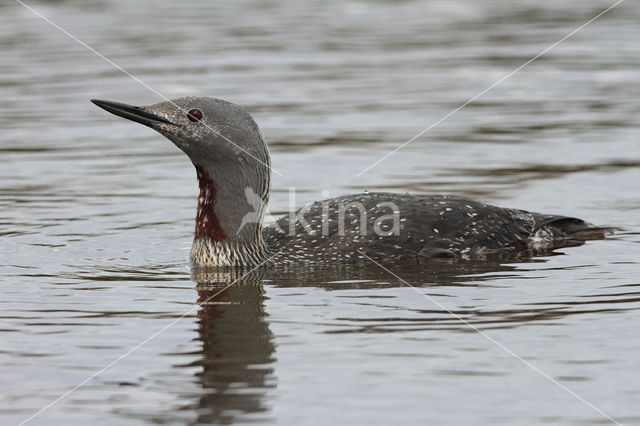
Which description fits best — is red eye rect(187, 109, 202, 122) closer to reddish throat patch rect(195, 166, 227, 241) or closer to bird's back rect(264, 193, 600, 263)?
reddish throat patch rect(195, 166, 227, 241)

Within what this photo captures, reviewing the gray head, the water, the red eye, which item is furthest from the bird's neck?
the red eye

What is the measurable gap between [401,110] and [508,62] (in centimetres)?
282

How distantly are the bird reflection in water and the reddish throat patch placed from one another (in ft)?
0.71

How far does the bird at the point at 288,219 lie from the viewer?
656 centimetres

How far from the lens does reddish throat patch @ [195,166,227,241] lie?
6.73m

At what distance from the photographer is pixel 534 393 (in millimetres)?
4473

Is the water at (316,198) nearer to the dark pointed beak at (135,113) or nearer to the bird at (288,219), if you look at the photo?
the bird at (288,219)

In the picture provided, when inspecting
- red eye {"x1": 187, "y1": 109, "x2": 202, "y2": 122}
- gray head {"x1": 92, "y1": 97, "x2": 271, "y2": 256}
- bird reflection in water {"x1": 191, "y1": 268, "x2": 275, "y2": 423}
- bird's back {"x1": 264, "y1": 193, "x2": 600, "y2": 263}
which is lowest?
bird reflection in water {"x1": 191, "y1": 268, "x2": 275, "y2": 423}

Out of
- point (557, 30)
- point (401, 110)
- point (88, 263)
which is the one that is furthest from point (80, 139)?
point (557, 30)

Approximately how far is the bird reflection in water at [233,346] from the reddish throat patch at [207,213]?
8.5 inches

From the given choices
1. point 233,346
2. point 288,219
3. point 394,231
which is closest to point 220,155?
point 288,219

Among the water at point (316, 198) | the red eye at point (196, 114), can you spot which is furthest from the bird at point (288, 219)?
the water at point (316, 198)

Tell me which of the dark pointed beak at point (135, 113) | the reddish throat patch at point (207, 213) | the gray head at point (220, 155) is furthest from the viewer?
the reddish throat patch at point (207, 213)

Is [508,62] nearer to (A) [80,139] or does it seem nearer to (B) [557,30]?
(B) [557,30]
